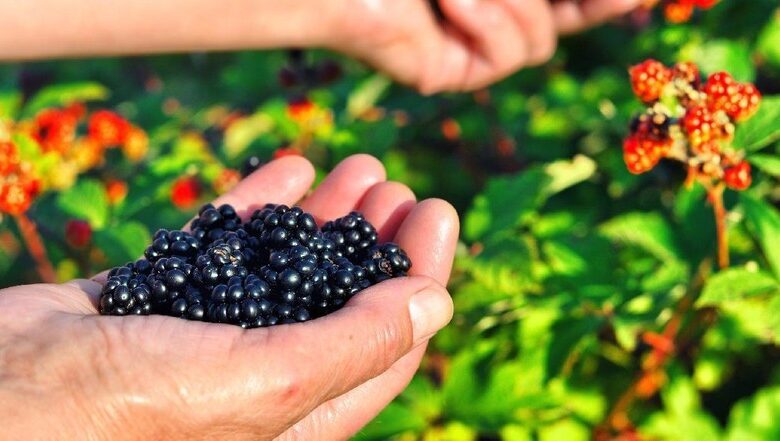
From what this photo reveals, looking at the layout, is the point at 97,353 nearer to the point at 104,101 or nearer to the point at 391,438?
the point at 391,438

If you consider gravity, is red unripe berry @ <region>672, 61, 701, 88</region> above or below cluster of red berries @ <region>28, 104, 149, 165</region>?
above

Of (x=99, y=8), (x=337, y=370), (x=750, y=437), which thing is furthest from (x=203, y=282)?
(x=750, y=437)

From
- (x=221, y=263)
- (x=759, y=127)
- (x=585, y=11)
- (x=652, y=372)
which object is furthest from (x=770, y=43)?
(x=221, y=263)

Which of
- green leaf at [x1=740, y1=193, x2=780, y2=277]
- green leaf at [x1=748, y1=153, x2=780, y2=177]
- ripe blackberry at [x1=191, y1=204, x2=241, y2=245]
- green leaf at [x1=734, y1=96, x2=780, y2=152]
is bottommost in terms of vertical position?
A: green leaf at [x1=740, y1=193, x2=780, y2=277]

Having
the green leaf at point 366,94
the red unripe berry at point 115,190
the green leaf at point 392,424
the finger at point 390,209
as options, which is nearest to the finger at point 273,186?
the finger at point 390,209

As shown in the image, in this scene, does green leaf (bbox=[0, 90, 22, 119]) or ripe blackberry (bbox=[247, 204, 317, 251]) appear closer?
ripe blackberry (bbox=[247, 204, 317, 251])

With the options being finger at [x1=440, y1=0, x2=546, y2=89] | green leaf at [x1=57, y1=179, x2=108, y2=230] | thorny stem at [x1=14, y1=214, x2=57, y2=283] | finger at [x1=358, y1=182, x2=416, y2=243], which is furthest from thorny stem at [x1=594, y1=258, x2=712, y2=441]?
thorny stem at [x1=14, y1=214, x2=57, y2=283]

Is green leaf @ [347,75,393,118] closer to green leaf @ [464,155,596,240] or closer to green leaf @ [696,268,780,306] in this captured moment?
green leaf @ [464,155,596,240]

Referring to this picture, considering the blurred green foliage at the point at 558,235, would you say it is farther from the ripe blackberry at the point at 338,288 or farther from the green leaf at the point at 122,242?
the ripe blackberry at the point at 338,288
